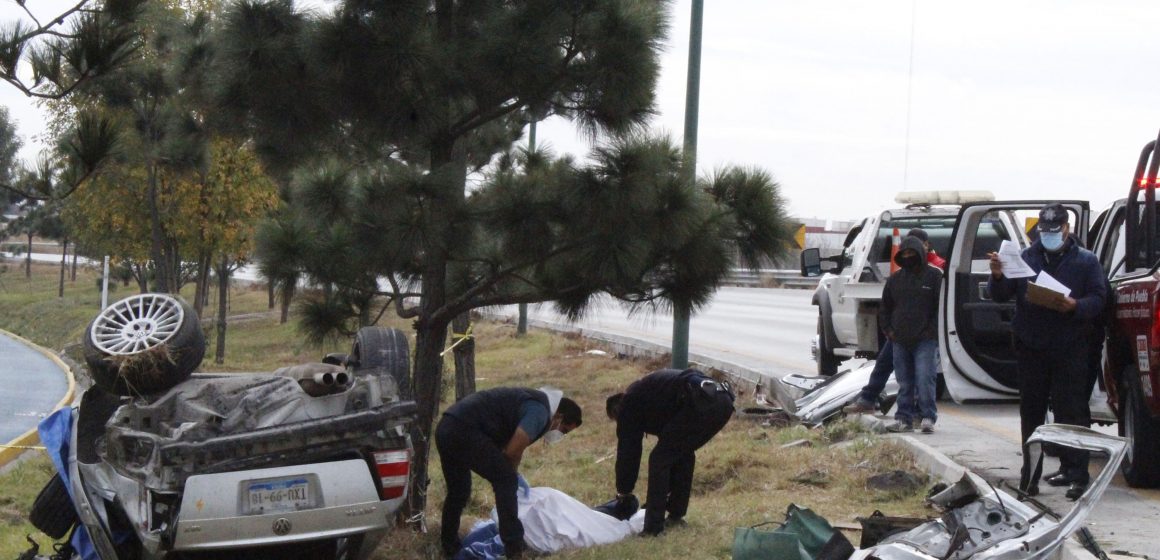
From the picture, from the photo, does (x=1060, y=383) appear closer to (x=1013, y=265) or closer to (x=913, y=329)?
(x=1013, y=265)

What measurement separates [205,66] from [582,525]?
347cm

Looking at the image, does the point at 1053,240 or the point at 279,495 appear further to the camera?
the point at 1053,240

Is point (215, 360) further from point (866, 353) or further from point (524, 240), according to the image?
point (524, 240)

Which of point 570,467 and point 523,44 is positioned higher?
point 523,44

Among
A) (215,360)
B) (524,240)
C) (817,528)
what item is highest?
(524,240)

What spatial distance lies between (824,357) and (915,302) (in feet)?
16.7

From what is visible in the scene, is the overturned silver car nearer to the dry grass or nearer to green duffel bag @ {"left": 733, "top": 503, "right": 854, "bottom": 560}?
the dry grass

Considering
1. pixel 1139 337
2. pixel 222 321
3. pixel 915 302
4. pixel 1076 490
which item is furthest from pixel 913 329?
pixel 222 321

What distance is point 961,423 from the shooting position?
1109 centimetres

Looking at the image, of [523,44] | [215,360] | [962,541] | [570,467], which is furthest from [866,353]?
[215,360]

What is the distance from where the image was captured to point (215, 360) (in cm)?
2391

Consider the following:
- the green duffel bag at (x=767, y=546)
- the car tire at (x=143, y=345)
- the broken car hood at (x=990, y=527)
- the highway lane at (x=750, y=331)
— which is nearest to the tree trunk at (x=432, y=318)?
the car tire at (x=143, y=345)

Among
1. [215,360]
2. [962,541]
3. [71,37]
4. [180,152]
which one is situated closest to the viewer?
[962,541]

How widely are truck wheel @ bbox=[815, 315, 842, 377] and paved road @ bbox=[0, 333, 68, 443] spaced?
9661mm
